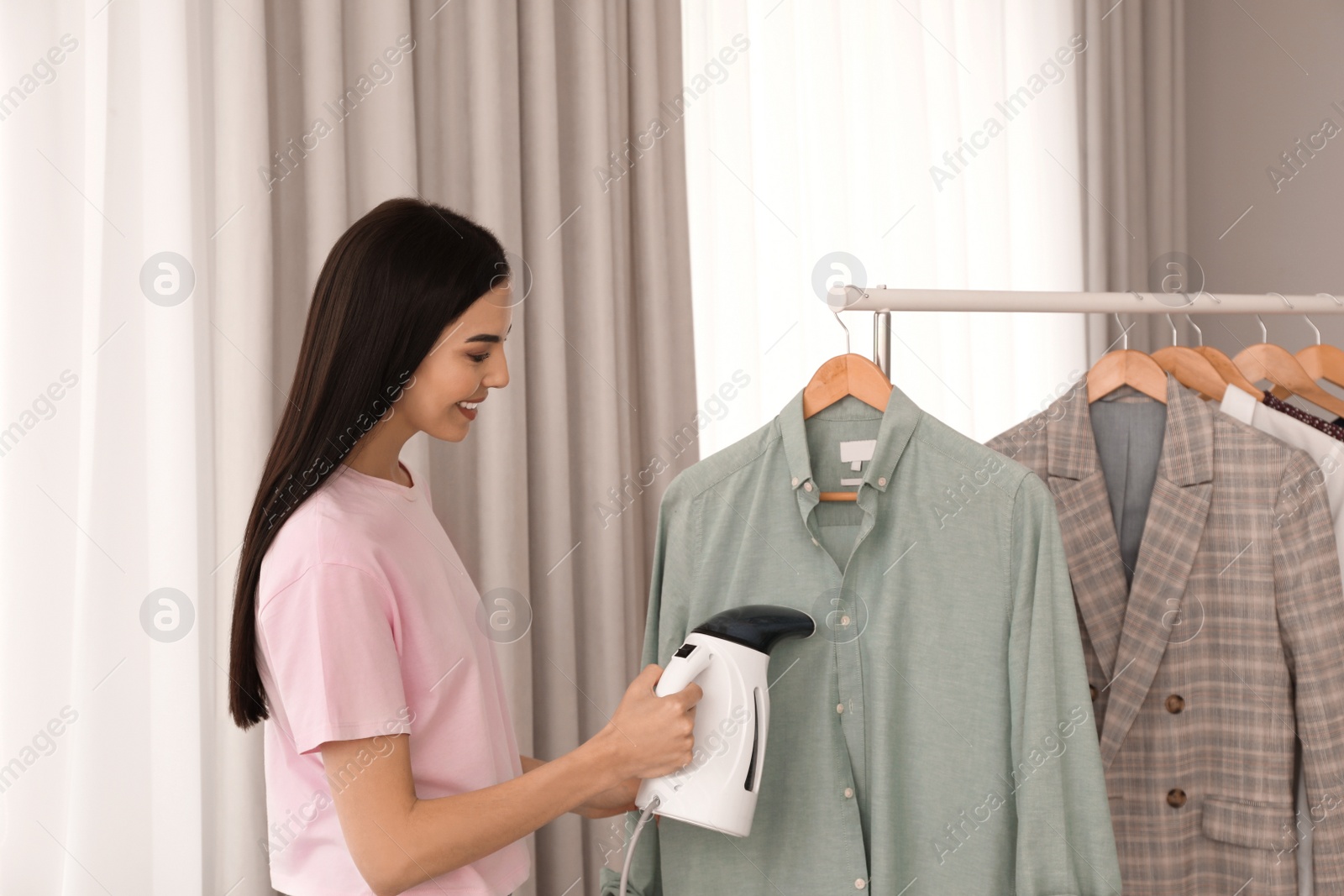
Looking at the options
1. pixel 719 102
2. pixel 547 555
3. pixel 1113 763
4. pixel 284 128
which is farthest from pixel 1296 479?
pixel 284 128

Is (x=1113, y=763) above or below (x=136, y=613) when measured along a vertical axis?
below

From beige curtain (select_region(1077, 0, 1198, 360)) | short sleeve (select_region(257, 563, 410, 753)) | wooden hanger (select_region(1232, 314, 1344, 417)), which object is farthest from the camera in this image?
beige curtain (select_region(1077, 0, 1198, 360))

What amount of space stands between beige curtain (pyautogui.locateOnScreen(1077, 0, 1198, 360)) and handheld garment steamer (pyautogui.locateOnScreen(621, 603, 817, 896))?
2013 millimetres

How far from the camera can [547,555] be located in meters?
1.82

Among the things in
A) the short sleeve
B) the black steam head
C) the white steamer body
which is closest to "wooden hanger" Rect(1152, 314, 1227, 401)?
the black steam head

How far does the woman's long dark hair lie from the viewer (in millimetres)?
1011

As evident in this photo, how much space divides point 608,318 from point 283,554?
0.98 metres

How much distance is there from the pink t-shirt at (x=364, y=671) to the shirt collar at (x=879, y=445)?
15.7 inches

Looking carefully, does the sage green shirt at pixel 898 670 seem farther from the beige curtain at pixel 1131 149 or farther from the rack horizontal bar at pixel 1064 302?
the beige curtain at pixel 1131 149

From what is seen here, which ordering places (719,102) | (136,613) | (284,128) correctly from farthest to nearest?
(719,102) < (284,128) < (136,613)

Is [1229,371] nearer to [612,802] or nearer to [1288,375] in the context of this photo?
[1288,375]

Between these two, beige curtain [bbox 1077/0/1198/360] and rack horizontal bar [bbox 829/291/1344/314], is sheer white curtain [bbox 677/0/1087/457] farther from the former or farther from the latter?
rack horizontal bar [bbox 829/291/1344/314]

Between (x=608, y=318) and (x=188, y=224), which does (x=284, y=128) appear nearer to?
(x=188, y=224)

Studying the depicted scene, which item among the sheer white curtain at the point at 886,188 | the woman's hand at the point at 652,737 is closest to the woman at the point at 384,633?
the woman's hand at the point at 652,737
